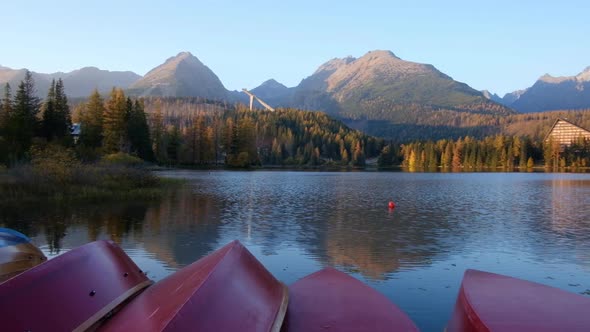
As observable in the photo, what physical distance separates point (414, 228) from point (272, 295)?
1631cm

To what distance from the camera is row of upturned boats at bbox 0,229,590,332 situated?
645 cm

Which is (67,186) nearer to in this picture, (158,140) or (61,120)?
(61,120)

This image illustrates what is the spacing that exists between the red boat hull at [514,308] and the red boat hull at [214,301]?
9.87 feet

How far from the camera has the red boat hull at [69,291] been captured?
22.3 feet

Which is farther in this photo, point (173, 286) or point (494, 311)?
point (173, 286)

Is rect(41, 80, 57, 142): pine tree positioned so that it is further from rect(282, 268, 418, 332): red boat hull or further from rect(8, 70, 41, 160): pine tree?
rect(282, 268, 418, 332): red boat hull

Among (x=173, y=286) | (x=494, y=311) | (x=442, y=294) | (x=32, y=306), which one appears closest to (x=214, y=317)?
(x=173, y=286)

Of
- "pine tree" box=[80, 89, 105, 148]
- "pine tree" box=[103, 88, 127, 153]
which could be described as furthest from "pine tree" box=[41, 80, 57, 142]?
"pine tree" box=[103, 88, 127, 153]

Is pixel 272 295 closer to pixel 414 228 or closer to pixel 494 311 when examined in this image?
pixel 494 311

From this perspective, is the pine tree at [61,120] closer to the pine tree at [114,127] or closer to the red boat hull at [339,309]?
the pine tree at [114,127]

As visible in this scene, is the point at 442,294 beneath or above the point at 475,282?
beneath

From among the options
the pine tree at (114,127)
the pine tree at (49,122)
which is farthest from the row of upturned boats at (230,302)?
the pine tree at (114,127)

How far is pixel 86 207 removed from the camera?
2894cm

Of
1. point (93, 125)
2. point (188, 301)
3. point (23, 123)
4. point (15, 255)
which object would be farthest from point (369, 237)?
point (93, 125)
